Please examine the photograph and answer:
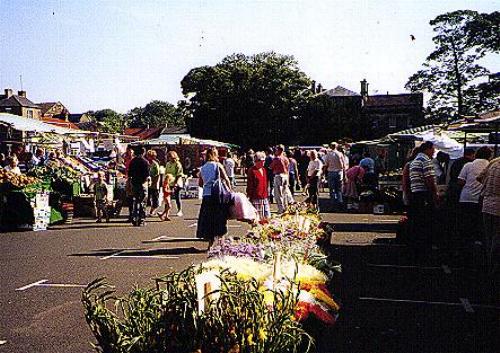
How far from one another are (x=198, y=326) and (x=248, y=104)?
52.7 m

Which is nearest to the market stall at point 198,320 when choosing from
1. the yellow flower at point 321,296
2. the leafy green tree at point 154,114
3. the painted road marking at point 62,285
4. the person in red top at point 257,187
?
the yellow flower at point 321,296

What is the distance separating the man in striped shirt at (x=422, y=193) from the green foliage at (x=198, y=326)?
7.14 m

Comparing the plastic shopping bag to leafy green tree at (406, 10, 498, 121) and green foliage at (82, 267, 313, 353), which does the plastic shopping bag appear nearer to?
green foliage at (82, 267, 313, 353)

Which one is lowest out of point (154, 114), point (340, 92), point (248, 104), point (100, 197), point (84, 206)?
point (84, 206)

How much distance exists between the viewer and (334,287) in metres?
4.92

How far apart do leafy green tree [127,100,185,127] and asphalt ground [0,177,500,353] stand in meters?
129

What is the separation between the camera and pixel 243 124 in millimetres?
54562

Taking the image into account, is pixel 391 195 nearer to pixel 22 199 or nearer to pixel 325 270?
pixel 22 199

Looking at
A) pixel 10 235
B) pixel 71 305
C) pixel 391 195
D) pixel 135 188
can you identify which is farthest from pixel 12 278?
pixel 391 195

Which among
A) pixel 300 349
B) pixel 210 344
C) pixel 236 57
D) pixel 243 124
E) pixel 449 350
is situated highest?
pixel 236 57

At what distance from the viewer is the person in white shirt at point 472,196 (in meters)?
8.85

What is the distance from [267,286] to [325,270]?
1.44m

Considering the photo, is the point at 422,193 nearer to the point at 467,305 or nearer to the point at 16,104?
the point at 467,305

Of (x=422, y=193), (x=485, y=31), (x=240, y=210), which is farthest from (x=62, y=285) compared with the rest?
(x=485, y=31)
